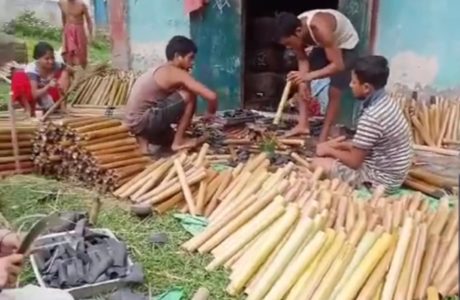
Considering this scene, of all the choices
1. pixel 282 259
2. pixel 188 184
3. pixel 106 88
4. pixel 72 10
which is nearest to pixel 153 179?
pixel 188 184

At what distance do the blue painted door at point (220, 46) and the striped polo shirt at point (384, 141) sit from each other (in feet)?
10.9

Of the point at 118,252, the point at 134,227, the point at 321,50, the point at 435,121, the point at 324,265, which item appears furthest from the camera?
the point at 321,50

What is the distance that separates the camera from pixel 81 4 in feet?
26.3

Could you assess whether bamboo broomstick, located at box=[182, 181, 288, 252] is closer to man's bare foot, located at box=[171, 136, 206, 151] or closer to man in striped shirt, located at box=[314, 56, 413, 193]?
man in striped shirt, located at box=[314, 56, 413, 193]

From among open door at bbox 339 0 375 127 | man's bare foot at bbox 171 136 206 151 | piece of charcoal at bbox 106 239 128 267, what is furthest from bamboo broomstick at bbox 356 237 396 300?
open door at bbox 339 0 375 127

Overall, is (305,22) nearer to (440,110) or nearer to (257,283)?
(440,110)

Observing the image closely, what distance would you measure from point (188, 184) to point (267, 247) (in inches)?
51.9

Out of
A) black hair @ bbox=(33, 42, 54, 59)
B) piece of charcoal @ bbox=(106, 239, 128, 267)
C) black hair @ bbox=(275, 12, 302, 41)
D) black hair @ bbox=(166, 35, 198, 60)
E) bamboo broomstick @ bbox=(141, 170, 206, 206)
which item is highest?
black hair @ bbox=(275, 12, 302, 41)

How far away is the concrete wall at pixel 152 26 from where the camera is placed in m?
7.96

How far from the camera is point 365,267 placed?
3455mm

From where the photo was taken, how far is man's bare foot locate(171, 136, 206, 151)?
620 cm

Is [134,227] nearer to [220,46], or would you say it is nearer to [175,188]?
[175,188]

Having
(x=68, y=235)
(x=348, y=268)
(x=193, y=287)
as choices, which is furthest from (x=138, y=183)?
(x=348, y=268)

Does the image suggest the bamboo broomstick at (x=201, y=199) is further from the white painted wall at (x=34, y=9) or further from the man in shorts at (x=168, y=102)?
the white painted wall at (x=34, y=9)
